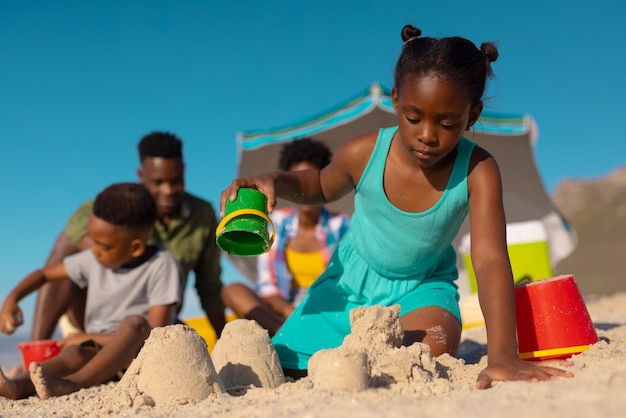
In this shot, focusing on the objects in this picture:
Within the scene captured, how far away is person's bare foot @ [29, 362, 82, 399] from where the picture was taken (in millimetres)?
2234

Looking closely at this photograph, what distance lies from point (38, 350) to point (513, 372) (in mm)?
2167

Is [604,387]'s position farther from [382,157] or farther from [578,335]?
[382,157]

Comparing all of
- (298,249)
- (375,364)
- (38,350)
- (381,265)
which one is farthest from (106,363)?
(298,249)

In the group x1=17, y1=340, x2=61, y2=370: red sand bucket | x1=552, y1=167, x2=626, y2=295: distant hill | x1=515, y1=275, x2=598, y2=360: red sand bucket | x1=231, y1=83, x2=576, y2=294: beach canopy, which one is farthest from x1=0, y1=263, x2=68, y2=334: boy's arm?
x1=552, y1=167, x2=626, y2=295: distant hill

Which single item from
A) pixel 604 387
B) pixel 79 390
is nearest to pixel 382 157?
pixel 604 387

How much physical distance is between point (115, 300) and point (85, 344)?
311mm

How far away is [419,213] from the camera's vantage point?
7.62 feet

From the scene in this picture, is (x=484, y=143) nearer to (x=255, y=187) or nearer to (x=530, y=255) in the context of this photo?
(x=530, y=255)

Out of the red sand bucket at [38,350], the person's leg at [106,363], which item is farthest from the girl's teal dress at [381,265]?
the red sand bucket at [38,350]

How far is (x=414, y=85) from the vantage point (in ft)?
6.55

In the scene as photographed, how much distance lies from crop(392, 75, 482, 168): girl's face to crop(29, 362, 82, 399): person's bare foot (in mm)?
1531

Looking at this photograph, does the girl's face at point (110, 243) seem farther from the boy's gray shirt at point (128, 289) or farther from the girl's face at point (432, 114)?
the girl's face at point (432, 114)

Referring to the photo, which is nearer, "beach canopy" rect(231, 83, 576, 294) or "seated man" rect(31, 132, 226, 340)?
"seated man" rect(31, 132, 226, 340)

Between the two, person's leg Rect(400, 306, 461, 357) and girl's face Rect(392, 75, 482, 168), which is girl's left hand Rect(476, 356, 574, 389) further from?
girl's face Rect(392, 75, 482, 168)
